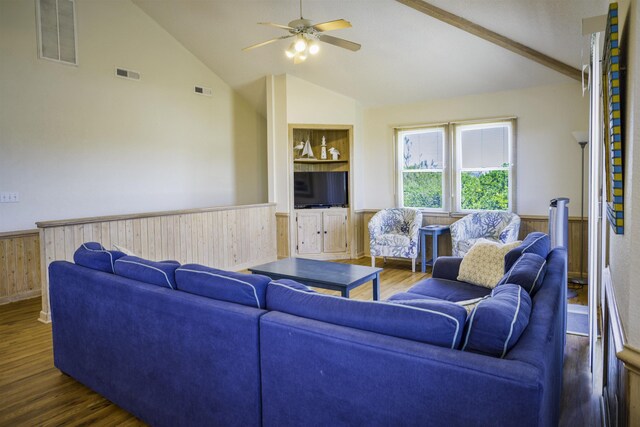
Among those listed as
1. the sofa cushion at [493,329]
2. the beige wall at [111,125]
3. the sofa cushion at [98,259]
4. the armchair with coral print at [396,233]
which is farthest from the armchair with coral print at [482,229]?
the sofa cushion at [98,259]

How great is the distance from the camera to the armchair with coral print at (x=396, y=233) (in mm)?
5648

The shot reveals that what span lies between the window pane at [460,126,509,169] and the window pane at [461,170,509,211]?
0.13 meters

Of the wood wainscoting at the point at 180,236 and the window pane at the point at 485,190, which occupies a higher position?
the window pane at the point at 485,190

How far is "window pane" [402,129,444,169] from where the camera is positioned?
6168 mm

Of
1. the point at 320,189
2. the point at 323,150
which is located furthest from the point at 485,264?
the point at 323,150

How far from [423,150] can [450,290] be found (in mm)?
3625

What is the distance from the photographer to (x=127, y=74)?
18.1ft

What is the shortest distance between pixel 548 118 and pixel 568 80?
487 mm

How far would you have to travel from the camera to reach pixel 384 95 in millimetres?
6238

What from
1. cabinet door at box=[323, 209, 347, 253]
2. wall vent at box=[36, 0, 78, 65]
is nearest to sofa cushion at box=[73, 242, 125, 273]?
wall vent at box=[36, 0, 78, 65]

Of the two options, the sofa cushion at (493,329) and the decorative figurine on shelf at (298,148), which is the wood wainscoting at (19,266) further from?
the sofa cushion at (493,329)

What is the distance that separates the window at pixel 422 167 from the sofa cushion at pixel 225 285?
15.8 ft

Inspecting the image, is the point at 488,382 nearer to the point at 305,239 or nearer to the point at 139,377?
the point at 139,377

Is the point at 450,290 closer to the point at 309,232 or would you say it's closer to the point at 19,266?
the point at 309,232
